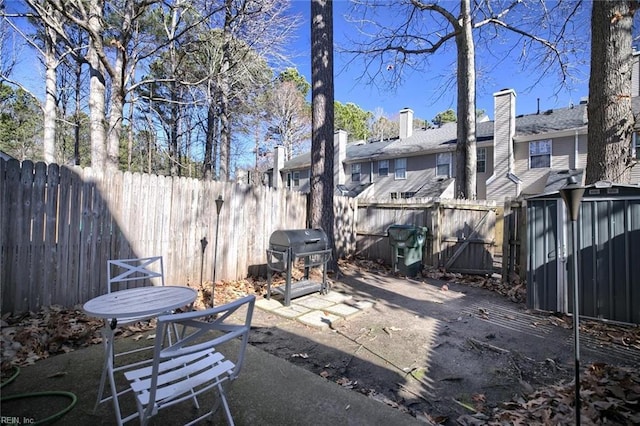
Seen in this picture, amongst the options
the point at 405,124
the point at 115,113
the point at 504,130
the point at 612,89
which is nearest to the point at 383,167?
the point at 405,124

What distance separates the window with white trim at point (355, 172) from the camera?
2171 centimetres

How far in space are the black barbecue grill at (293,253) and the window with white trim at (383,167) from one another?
15.6 metres

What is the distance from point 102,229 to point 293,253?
8.97 ft

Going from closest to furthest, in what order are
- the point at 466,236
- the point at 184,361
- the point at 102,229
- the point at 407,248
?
the point at 184,361, the point at 102,229, the point at 407,248, the point at 466,236

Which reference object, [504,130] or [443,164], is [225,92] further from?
[504,130]

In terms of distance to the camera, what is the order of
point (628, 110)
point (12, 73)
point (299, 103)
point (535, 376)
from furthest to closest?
point (299, 103)
point (12, 73)
point (628, 110)
point (535, 376)

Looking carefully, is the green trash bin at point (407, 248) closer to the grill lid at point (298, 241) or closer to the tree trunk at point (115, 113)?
the grill lid at point (298, 241)

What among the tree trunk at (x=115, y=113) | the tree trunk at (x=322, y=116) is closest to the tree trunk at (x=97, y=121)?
the tree trunk at (x=115, y=113)

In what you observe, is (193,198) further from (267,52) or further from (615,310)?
(267,52)

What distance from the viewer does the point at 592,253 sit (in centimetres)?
426

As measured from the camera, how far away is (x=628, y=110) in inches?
180

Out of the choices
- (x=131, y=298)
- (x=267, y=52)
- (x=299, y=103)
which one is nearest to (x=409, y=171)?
(x=267, y=52)

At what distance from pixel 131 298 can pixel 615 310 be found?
5.71 metres

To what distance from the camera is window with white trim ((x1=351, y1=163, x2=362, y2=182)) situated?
2171 cm
